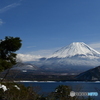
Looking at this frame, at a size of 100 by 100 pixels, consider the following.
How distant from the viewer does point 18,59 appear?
1215 centimetres

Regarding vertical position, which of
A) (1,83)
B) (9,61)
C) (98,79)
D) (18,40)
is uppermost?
(98,79)

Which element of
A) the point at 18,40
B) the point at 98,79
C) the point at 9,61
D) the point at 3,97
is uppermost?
the point at 98,79

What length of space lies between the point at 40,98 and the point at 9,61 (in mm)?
2357

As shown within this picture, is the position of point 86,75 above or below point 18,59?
above

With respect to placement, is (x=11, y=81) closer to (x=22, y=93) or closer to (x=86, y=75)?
(x=22, y=93)

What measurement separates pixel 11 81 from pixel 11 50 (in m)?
1.72

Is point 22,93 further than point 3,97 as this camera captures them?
Yes

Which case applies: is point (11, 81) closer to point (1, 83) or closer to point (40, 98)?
point (1, 83)

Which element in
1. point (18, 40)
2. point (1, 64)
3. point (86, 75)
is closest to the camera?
point (1, 64)

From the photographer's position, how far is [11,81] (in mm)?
12859

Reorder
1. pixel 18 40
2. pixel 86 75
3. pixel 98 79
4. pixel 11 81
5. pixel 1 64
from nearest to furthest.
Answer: pixel 1 64 → pixel 18 40 → pixel 11 81 → pixel 98 79 → pixel 86 75

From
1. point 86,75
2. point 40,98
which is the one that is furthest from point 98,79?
point 40,98

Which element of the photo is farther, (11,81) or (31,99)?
(11,81)

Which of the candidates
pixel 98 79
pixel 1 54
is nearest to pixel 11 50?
pixel 1 54
